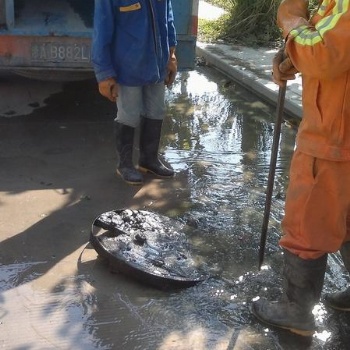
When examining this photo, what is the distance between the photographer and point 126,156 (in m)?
5.12

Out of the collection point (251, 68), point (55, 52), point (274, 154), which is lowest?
point (251, 68)

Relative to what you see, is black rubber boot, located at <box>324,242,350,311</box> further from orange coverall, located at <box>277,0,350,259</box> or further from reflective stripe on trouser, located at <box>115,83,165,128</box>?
reflective stripe on trouser, located at <box>115,83,165,128</box>

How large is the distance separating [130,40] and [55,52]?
3.98 feet

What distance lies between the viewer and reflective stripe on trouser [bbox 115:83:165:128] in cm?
491

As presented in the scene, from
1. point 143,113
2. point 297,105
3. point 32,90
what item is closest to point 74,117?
point 32,90

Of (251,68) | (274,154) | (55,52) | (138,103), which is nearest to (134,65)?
(138,103)

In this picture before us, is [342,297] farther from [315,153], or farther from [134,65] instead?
[134,65]

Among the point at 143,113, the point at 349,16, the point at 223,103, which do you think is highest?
the point at 349,16

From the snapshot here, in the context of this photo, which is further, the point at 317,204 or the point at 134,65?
the point at 134,65

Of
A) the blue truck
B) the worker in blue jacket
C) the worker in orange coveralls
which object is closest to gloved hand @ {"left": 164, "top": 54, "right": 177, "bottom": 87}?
the worker in blue jacket

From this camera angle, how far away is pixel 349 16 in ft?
8.84

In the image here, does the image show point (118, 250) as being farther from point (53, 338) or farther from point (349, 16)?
point (349, 16)

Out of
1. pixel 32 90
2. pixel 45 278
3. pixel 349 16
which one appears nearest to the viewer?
pixel 349 16

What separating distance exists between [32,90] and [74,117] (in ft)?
3.24
